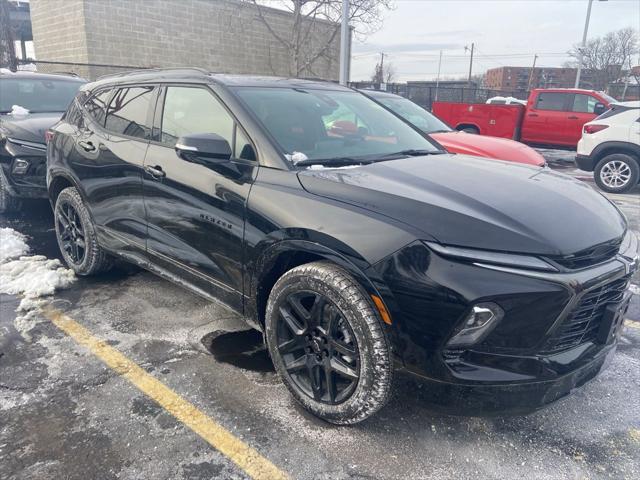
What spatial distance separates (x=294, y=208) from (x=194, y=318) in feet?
5.53

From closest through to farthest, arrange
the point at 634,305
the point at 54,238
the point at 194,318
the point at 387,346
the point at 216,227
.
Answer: the point at 387,346
the point at 216,227
the point at 194,318
the point at 634,305
the point at 54,238

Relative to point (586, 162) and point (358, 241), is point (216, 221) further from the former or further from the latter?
point (586, 162)

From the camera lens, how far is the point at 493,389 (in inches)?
81.7

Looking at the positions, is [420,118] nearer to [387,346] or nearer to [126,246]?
[126,246]

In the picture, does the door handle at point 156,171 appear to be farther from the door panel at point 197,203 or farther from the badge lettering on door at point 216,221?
the badge lettering on door at point 216,221

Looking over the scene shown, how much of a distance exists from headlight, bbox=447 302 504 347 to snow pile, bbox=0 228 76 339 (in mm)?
3114

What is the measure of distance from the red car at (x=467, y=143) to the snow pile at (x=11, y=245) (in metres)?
4.12

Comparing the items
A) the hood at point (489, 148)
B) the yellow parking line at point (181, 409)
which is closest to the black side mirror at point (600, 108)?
the hood at point (489, 148)

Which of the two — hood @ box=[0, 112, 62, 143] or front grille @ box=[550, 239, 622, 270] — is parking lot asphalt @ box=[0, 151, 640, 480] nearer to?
front grille @ box=[550, 239, 622, 270]

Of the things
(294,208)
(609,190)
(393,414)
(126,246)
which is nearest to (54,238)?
(126,246)

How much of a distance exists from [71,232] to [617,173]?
9273 mm

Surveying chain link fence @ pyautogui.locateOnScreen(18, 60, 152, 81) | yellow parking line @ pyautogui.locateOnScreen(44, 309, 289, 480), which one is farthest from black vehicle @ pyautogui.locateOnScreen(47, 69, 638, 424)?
chain link fence @ pyautogui.locateOnScreen(18, 60, 152, 81)

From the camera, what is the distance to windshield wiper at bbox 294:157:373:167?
2.78 m

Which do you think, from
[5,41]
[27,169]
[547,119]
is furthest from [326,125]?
[5,41]
